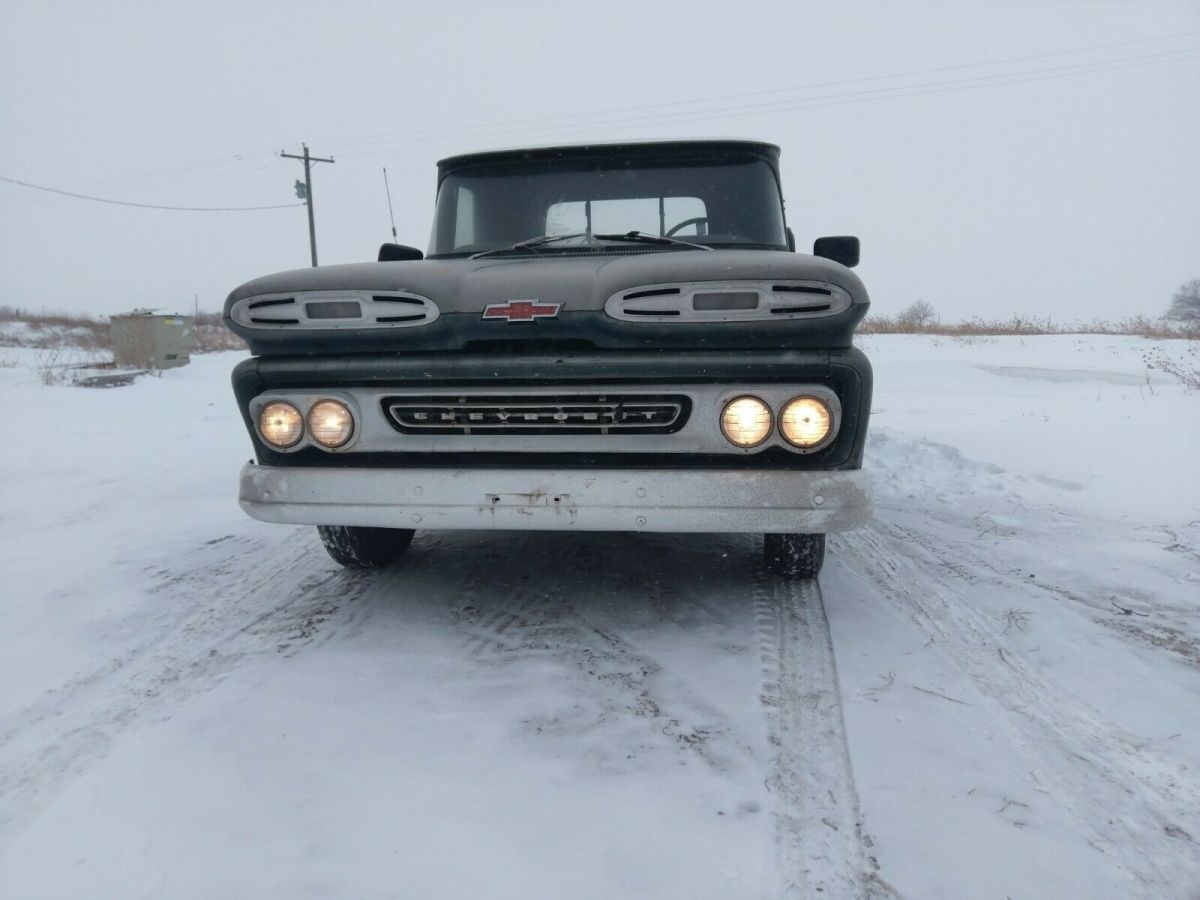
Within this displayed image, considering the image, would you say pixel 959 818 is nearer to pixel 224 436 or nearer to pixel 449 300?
pixel 449 300

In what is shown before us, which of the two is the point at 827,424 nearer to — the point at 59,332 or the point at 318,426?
the point at 318,426

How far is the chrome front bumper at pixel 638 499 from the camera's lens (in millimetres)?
2391

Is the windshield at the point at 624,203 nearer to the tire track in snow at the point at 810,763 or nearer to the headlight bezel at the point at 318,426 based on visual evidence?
the headlight bezel at the point at 318,426

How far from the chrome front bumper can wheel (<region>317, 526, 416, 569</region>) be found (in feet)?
2.71

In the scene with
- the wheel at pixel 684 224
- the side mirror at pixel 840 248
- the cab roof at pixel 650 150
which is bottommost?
the side mirror at pixel 840 248

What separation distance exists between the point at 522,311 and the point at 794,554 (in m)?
1.44

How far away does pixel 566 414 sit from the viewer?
2.46m

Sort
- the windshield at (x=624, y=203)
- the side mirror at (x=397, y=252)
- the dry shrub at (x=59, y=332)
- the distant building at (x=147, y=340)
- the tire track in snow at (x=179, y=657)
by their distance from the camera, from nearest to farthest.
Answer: the tire track in snow at (x=179, y=657) → the windshield at (x=624, y=203) → the side mirror at (x=397, y=252) → the distant building at (x=147, y=340) → the dry shrub at (x=59, y=332)

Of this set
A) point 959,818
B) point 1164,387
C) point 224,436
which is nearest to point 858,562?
point 959,818

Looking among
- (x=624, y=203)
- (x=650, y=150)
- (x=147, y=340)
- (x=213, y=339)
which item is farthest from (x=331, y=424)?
(x=213, y=339)

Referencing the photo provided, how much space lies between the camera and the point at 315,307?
2533 mm

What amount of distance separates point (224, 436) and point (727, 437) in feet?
20.1

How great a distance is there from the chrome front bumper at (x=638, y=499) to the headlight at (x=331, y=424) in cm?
28

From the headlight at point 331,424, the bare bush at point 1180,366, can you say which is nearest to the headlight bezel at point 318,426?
the headlight at point 331,424
